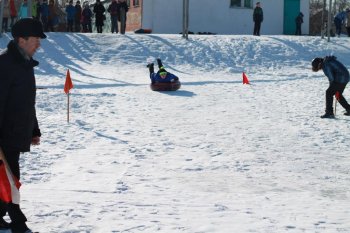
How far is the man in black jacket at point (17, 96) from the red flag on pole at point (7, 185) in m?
0.15

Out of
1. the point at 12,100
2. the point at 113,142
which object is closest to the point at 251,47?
the point at 113,142

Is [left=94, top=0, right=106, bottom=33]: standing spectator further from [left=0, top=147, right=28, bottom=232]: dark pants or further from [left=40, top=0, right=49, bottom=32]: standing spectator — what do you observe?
[left=0, top=147, right=28, bottom=232]: dark pants

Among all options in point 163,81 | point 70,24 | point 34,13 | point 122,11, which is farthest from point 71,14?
point 163,81

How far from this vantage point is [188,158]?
9.40m

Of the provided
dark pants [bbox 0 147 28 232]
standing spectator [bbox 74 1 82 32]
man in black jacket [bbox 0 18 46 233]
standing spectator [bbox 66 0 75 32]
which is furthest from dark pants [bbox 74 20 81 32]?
dark pants [bbox 0 147 28 232]

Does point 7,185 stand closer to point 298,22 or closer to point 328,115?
point 328,115

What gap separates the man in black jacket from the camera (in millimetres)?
5438

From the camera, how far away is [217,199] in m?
6.95

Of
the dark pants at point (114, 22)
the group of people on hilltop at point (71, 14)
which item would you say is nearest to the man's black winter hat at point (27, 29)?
Result: the group of people on hilltop at point (71, 14)

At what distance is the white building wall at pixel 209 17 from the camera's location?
118ft

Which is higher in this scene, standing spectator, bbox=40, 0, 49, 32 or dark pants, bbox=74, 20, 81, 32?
standing spectator, bbox=40, 0, 49, 32

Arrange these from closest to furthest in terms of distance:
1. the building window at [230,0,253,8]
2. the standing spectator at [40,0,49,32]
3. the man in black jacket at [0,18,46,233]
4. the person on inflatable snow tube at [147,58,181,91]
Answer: the man in black jacket at [0,18,46,233] < the person on inflatable snow tube at [147,58,181,91] < the standing spectator at [40,0,49,32] < the building window at [230,0,253,8]

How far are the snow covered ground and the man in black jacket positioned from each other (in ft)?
2.13

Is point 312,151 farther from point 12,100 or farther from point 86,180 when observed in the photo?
point 12,100
